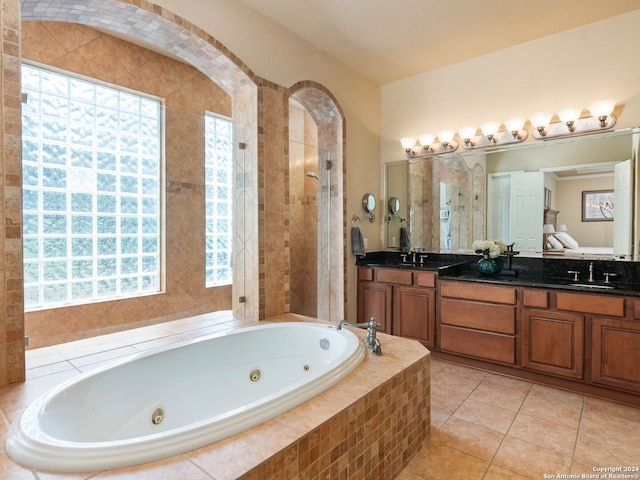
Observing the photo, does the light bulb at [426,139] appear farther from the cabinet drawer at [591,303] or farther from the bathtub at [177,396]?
the bathtub at [177,396]

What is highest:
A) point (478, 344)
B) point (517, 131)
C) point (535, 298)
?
point (517, 131)

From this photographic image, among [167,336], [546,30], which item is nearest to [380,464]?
[167,336]

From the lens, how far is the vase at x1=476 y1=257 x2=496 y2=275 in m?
3.21

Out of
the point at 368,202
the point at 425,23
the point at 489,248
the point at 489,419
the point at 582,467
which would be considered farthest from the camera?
the point at 368,202

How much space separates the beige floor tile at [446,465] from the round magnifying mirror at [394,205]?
8.42 feet

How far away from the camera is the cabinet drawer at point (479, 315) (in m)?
2.83

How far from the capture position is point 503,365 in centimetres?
288

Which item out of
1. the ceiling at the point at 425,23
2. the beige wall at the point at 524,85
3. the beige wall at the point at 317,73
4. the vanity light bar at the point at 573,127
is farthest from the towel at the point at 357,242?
the vanity light bar at the point at 573,127

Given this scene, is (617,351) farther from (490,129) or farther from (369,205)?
(369,205)

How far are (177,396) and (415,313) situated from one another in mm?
2241

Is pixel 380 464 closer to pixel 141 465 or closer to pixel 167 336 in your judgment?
pixel 141 465

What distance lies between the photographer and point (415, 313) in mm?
3383

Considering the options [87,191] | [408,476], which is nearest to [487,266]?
[408,476]

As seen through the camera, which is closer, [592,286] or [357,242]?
[592,286]
